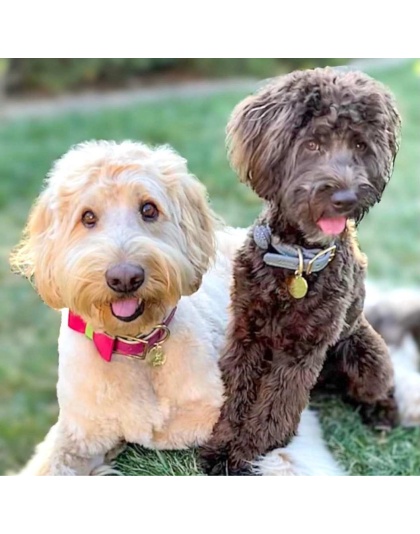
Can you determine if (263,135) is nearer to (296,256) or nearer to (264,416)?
(296,256)

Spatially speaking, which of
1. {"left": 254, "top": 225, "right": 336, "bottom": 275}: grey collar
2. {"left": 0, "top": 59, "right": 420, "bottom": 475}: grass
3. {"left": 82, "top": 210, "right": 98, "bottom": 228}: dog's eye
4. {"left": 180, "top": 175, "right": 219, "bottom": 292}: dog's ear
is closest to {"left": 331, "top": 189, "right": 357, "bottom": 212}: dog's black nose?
{"left": 254, "top": 225, "right": 336, "bottom": 275}: grey collar

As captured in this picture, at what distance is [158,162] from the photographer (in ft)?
4.02

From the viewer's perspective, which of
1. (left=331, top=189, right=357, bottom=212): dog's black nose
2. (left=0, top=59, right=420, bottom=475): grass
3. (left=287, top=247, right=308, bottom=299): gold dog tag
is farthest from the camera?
(left=0, top=59, right=420, bottom=475): grass

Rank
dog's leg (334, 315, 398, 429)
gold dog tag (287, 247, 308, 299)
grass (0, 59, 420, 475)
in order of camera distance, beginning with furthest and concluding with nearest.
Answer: grass (0, 59, 420, 475) → dog's leg (334, 315, 398, 429) → gold dog tag (287, 247, 308, 299)

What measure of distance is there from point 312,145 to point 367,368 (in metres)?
0.42

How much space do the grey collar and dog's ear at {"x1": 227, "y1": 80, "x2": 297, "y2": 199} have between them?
0.25 feet

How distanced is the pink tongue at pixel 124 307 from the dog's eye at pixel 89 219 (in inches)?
4.8

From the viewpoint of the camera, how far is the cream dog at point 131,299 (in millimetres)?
1161

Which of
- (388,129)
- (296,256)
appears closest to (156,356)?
(296,256)

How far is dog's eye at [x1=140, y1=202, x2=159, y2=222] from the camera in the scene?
3.98 ft

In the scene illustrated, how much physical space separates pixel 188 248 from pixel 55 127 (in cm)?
186

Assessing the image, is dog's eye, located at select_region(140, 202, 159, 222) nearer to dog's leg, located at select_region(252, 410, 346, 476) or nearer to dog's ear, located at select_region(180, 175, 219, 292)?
dog's ear, located at select_region(180, 175, 219, 292)

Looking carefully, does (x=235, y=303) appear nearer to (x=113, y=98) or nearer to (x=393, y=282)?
(x=393, y=282)
